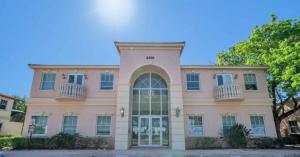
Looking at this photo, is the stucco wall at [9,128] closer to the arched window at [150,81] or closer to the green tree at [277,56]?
the arched window at [150,81]

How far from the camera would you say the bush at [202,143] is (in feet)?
45.2

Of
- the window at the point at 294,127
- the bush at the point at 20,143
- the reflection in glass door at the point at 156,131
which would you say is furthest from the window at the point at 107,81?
the window at the point at 294,127

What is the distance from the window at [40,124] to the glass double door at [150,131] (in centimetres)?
732

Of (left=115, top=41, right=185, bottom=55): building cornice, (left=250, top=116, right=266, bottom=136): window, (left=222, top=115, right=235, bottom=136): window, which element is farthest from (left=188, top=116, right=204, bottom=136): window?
(left=115, top=41, right=185, bottom=55): building cornice

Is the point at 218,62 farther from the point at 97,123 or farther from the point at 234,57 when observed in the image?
the point at 97,123

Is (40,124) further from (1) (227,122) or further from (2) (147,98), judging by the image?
(1) (227,122)

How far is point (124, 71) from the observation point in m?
14.5

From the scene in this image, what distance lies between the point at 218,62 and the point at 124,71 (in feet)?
46.7

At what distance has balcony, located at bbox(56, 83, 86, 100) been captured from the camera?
14438 mm

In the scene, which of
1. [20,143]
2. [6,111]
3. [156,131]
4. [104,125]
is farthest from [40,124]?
[6,111]

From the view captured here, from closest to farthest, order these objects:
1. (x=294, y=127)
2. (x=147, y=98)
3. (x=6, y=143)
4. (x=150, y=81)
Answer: (x=6, y=143) → (x=147, y=98) → (x=150, y=81) → (x=294, y=127)

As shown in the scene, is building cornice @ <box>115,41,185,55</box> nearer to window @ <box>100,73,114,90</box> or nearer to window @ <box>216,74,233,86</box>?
window @ <box>100,73,114,90</box>

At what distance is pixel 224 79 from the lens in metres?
15.7

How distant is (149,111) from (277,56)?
11.7 m
